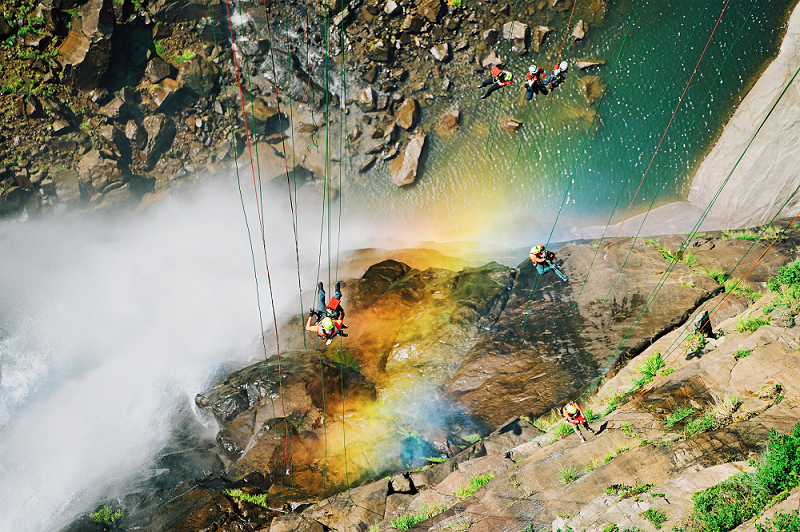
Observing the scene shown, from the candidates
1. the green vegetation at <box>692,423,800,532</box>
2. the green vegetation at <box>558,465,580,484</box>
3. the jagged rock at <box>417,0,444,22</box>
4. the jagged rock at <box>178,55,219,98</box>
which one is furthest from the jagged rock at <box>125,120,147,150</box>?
the green vegetation at <box>692,423,800,532</box>

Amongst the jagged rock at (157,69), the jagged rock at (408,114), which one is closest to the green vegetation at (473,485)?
the jagged rock at (408,114)

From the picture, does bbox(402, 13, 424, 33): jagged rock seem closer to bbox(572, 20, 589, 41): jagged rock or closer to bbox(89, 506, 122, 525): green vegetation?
bbox(572, 20, 589, 41): jagged rock

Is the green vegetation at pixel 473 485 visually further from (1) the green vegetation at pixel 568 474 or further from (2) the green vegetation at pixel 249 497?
(2) the green vegetation at pixel 249 497

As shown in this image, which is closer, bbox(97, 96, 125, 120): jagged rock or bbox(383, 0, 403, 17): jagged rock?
bbox(383, 0, 403, 17): jagged rock

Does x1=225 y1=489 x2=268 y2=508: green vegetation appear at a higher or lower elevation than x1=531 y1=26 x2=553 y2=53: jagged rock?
lower

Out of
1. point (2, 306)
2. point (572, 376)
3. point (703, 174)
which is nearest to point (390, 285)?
point (572, 376)

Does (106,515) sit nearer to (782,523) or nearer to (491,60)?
(782,523)

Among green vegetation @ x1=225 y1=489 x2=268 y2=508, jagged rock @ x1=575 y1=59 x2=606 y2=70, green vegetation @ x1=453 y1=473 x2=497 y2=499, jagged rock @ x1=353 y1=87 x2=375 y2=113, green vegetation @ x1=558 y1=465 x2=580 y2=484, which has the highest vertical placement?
jagged rock @ x1=575 y1=59 x2=606 y2=70
